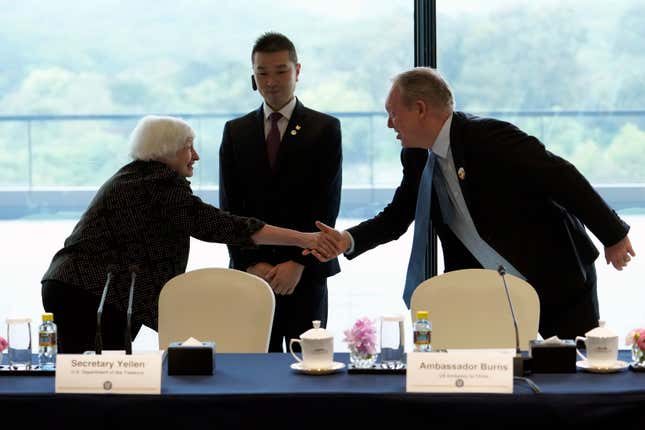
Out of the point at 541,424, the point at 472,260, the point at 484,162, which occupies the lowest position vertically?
the point at 541,424

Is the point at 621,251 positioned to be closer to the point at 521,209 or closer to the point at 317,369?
the point at 521,209

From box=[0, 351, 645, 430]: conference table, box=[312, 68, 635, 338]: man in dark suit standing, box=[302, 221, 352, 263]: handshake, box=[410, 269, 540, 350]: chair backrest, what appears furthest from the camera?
box=[302, 221, 352, 263]: handshake

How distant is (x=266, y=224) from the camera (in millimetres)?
4309

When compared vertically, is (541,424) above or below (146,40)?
below

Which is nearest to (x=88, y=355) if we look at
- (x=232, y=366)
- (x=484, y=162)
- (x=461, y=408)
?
(x=232, y=366)

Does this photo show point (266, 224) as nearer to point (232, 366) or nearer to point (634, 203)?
point (232, 366)

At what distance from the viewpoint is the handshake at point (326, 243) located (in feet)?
14.3

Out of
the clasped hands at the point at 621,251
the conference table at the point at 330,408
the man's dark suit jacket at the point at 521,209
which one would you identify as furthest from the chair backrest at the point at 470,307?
the conference table at the point at 330,408

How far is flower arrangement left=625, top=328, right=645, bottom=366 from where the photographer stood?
10.2ft

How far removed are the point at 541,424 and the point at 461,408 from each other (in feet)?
0.66

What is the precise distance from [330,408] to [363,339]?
0.37 metres

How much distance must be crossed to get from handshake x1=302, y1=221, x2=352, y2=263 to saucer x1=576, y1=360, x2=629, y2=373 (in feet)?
4.67

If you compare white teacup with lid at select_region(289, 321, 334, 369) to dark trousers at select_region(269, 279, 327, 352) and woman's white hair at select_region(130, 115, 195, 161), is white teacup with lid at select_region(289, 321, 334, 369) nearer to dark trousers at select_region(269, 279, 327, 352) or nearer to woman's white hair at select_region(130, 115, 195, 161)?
woman's white hair at select_region(130, 115, 195, 161)

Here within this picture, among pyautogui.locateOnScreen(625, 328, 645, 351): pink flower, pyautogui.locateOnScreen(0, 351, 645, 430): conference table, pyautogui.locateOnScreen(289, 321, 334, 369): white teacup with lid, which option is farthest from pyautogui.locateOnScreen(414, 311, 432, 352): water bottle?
pyautogui.locateOnScreen(625, 328, 645, 351): pink flower
